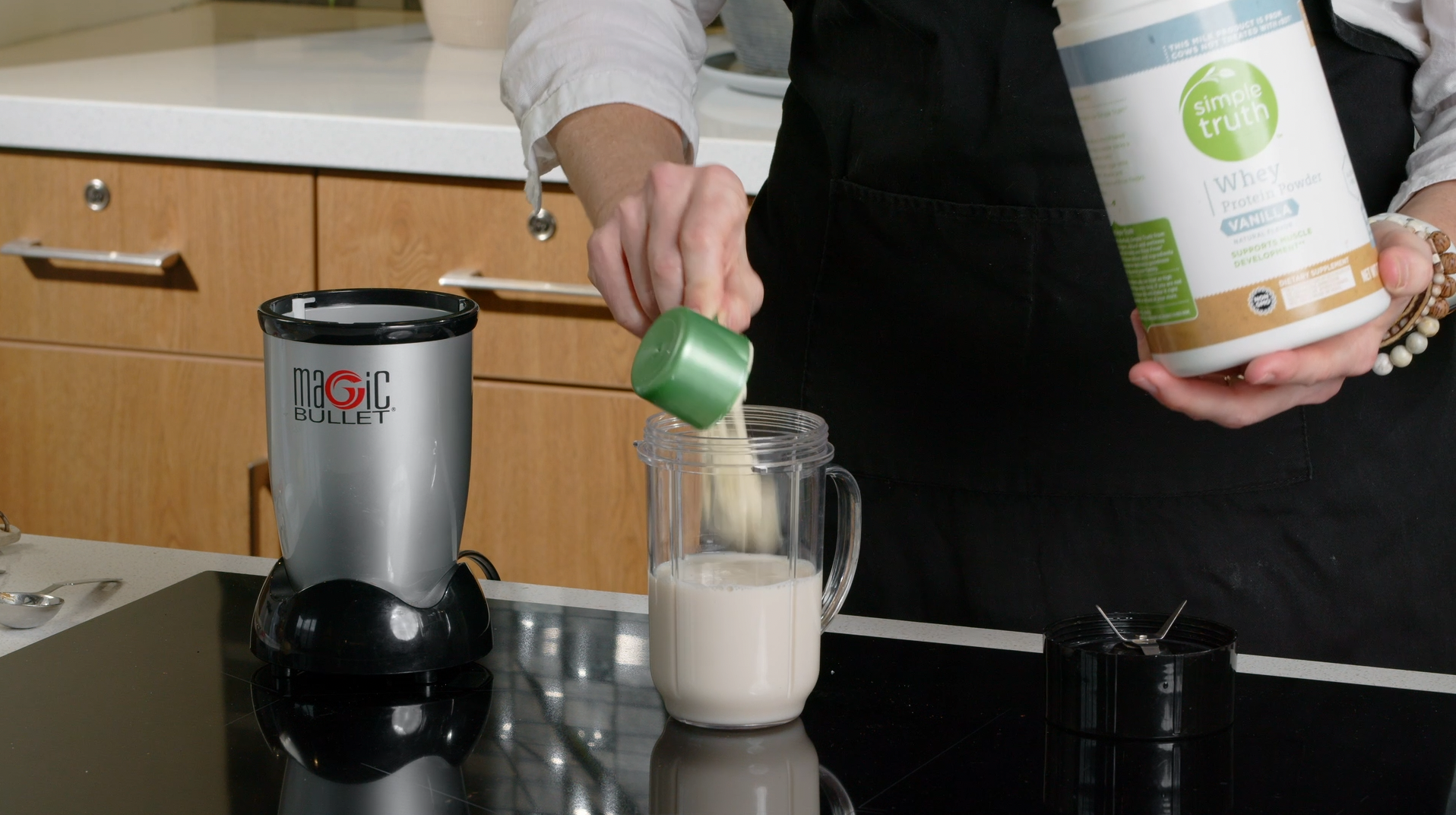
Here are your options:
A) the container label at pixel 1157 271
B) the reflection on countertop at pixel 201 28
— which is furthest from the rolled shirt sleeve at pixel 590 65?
the reflection on countertop at pixel 201 28

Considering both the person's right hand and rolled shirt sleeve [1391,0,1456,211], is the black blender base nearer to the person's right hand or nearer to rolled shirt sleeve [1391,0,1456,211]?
the person's right hand

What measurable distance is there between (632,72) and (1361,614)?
54cm

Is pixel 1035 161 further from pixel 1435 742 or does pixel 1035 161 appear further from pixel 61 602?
pixel 61 602

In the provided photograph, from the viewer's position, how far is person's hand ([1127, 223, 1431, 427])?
566 mm

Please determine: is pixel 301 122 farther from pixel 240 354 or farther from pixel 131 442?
pixel 131 442

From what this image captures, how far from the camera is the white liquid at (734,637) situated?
610 mm

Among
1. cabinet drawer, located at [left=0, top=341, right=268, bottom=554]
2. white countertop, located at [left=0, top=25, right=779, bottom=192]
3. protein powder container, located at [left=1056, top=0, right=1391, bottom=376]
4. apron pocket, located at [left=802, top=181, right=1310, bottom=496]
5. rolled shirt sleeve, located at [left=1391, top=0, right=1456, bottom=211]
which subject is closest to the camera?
protein powder container, located at [left=1056, top=0, right=1391, bottom=376]

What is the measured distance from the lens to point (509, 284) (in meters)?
1.52

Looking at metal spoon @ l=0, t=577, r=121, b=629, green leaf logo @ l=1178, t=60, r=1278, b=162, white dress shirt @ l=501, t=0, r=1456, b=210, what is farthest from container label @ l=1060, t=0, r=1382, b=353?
metal spoon @ l=0, t=577, r=121, b=629

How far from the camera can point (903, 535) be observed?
0.92m

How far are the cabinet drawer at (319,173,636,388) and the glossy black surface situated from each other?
→ 0.84m

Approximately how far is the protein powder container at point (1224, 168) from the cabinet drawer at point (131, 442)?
4.05 feet

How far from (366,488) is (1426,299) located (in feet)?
1.60

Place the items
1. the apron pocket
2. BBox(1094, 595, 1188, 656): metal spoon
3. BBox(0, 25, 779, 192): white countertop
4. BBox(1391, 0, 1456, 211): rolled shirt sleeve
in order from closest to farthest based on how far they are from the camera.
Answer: BBox(1094, 595, 1188, 656): metal spoon → BBox(1391, 0, 1456, 211): rolled shirt sleeve → the apron pocket → BBox(0, 25, 779, 192): white countertop
